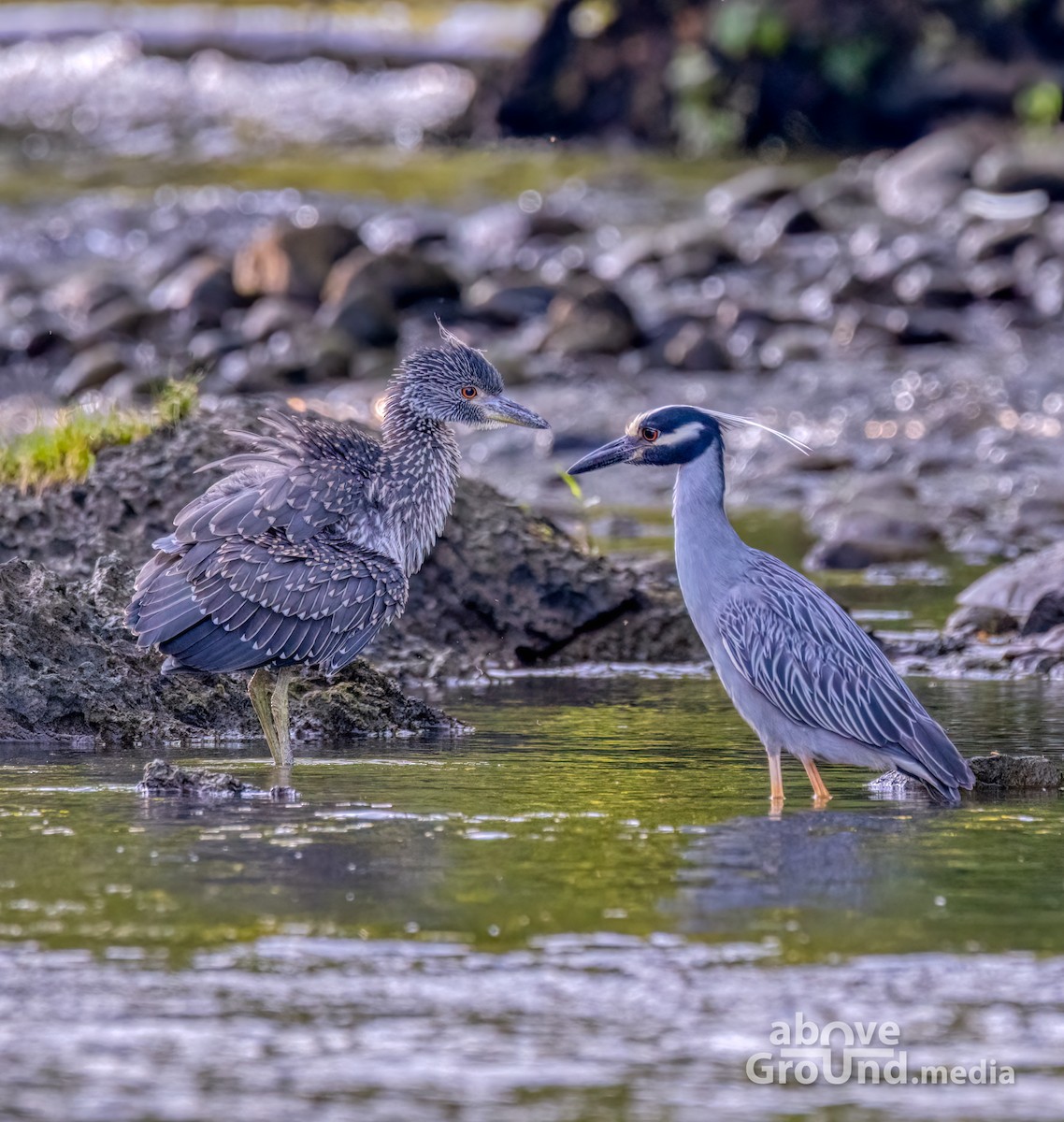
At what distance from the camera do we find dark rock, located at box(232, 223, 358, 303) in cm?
2448

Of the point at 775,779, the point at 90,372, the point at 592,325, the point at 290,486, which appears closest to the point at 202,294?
the point at 90,372

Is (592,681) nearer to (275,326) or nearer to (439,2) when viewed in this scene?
(275,326)

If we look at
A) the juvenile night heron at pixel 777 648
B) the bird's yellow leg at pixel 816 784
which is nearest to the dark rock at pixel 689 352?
the juvenile night heron at pixel 777 648

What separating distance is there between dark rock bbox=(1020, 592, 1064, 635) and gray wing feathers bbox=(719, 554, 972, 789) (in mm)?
3272

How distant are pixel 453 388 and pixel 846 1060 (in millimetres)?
4940

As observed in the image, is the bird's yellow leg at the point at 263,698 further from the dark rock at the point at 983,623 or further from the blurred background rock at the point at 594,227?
the dark rock at the point at 983,623

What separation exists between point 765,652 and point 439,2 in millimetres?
39027

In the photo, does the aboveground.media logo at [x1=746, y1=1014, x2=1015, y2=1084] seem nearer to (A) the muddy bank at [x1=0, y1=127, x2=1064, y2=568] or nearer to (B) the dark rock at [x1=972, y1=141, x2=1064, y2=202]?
(A) the muddy bank at [x1=0, y1=127, x2=1064, y2=568]

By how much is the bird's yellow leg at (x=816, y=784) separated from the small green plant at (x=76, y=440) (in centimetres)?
434

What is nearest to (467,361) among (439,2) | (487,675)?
(487,675)

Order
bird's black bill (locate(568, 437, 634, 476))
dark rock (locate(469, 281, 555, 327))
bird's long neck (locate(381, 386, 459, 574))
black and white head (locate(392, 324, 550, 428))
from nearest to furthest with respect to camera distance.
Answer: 1. bird's black bill (locate(568, 437, 634, 476))
2. bird's long neck (locate(381, 386, 459, 574))
3. black and white head (locate(392, 324, 550, 428))
4. dark rock (locate(469, 281, 555, 327))

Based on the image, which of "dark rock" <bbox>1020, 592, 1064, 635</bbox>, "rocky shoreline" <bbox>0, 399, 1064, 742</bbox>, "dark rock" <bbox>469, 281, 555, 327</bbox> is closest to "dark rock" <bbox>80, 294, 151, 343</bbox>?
"dark rock" <bbox>469, 281, 555, 327</bbox>

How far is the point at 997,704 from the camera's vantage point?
9.25m

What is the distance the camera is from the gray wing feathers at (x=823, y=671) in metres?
7.24
